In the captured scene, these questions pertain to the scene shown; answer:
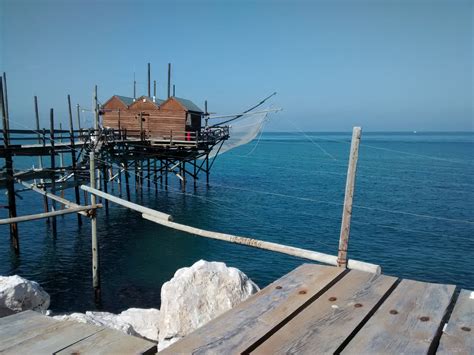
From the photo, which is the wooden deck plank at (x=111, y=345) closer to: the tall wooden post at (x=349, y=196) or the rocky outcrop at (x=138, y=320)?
the tall wooden post at (x=349, y=196)

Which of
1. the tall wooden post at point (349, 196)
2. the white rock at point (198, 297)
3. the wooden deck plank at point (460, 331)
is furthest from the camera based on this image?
the white rock at point (198, 297)

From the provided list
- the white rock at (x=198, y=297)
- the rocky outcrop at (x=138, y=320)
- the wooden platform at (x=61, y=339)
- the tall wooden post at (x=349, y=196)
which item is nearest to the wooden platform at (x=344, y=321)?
the wooden platform at (x=61, y=339)

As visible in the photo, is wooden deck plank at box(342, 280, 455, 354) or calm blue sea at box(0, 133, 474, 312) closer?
wooden deck plank at box(342, 280, 455, 354)

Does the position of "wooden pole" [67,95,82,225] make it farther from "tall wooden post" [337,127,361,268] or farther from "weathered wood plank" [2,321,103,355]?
"weathered wood plank" [2,321,103,355]

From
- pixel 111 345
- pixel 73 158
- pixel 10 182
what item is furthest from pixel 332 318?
pixel 73 158

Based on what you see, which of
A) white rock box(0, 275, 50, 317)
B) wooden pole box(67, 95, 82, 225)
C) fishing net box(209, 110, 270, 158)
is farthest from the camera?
fishing net box(209, 110, 270, 158)

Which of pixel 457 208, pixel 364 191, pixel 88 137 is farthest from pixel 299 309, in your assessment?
pixel 364 191

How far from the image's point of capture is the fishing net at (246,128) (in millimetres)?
28923

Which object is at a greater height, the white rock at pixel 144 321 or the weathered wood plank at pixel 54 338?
the weathered wood plank at pixel 54 338

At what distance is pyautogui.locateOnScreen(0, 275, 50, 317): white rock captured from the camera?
9430mm

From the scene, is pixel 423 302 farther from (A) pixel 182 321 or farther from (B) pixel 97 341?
(A) pixel 182 321

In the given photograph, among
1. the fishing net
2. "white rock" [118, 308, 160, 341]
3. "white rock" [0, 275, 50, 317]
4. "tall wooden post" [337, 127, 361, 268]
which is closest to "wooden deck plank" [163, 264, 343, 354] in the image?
"tall wooden post" [337, 127, 361, 268]

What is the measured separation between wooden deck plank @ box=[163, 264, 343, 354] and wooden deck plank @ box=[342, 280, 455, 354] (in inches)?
17.3

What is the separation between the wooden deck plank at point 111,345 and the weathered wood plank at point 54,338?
5 centimetres
